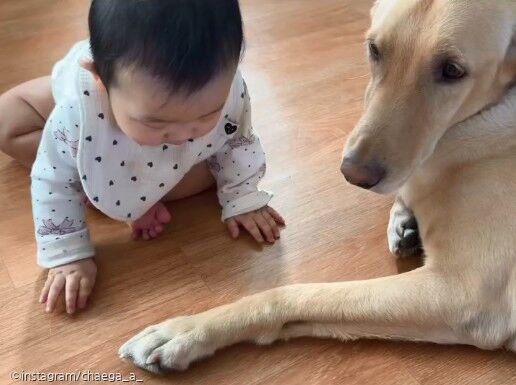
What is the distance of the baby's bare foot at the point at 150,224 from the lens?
1.33m

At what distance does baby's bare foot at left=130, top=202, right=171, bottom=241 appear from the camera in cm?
133

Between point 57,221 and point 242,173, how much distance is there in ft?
1.34

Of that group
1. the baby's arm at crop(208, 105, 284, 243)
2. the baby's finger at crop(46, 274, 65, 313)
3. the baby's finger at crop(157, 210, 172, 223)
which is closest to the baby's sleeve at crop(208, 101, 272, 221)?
the baby's arm at crop(208, 105, 284, 243)

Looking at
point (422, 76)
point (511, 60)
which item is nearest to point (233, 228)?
point (422, 76)

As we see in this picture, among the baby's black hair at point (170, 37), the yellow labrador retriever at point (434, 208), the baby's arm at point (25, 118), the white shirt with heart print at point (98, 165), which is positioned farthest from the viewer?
the baby's arm at point (25, 118)

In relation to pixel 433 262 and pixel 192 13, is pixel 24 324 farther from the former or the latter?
pixel 433 262

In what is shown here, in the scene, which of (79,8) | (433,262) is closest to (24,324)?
(433,262)

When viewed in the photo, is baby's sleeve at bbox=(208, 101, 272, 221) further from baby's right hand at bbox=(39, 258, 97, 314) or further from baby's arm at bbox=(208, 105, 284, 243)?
baby's right hand at bbox=(39, 258, 97, 314)

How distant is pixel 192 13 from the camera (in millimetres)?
906

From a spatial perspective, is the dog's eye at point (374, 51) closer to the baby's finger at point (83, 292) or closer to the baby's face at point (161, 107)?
the baby's face at point (161, 107)

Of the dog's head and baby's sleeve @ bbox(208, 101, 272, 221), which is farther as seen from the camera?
baby's sleeve @ bbox(208, 101, 272, 221)

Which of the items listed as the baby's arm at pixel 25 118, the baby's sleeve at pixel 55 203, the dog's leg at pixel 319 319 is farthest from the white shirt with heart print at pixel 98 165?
the dog's leg at pixel 319 319

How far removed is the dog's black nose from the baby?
0.25 metres

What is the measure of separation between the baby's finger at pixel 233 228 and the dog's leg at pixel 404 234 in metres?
0.33
